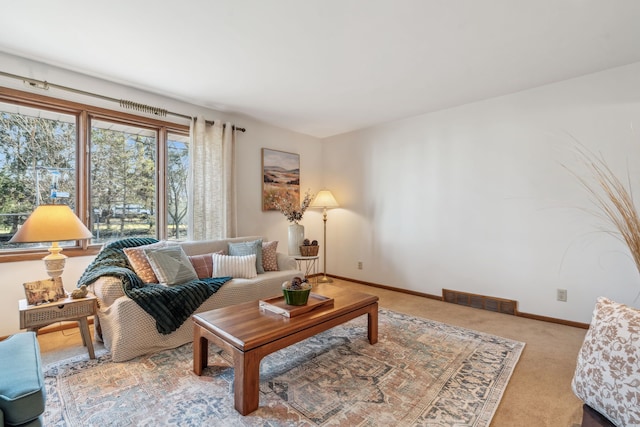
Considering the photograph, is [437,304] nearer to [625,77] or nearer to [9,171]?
[625,77]

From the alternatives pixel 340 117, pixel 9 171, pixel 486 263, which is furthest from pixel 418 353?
pixel 9 171

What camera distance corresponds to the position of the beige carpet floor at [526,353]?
163 centimetres

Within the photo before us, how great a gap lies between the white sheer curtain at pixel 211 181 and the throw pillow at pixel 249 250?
1.53ft

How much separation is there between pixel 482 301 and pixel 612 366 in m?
2.64

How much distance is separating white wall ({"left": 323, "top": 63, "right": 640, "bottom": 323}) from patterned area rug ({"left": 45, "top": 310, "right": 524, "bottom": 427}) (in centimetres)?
106

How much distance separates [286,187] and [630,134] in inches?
153

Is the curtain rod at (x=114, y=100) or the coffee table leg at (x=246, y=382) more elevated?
the curtain rod at (x=114, y=100)

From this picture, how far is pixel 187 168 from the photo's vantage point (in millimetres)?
3637

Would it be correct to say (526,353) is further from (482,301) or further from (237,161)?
(237,161)

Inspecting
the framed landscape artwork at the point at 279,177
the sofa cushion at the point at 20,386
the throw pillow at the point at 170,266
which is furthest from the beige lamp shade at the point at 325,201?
the sofa cushion at the point at 20,386

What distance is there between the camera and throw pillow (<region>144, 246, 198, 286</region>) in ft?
8.45

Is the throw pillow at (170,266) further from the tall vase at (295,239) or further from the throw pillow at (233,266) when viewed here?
the tall vase at (295,239)

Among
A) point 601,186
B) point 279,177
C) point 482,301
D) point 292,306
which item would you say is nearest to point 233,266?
point 292,306

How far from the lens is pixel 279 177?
452 cm
